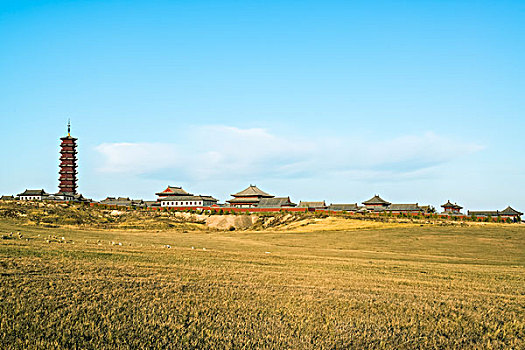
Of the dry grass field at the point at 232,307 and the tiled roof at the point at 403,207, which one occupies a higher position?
the tiled roof at the point at 403,207

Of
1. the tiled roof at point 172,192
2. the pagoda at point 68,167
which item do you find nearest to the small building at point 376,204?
the tiled roof at point 172,192

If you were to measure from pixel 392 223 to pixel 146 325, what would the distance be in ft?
198

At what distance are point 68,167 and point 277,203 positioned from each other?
67050 millimetres

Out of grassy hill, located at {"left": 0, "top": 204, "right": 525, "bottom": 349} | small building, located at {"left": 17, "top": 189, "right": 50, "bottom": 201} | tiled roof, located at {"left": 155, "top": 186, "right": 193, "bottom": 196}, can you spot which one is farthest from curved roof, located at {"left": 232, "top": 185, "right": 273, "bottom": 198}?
grassy hill, located at {"left": 0, "top": 204, "right": 525, "bottom": 349}

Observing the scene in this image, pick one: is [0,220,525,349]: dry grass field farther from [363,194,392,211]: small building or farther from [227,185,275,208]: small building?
[363,194,392,211]: small building

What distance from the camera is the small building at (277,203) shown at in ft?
334

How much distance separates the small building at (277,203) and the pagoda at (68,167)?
197 ft

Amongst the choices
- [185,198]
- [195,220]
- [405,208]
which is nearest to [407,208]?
[405,208]

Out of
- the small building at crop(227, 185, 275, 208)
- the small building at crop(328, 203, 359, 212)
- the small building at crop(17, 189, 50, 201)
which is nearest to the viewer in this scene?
the small building at crop(227, 185, 275, 208)

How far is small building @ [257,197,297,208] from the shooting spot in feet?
334

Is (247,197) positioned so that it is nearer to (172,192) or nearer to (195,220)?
(172,192)

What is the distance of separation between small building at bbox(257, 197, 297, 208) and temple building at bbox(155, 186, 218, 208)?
1905 cm

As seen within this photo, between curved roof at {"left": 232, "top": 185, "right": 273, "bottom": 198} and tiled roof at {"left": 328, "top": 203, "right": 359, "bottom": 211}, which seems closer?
curved roof at {"left": 232, "top": 185, "right": 273, "bottom": 198}

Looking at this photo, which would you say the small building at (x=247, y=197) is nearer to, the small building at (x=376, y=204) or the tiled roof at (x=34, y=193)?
the small building at (x=376, y=204)
